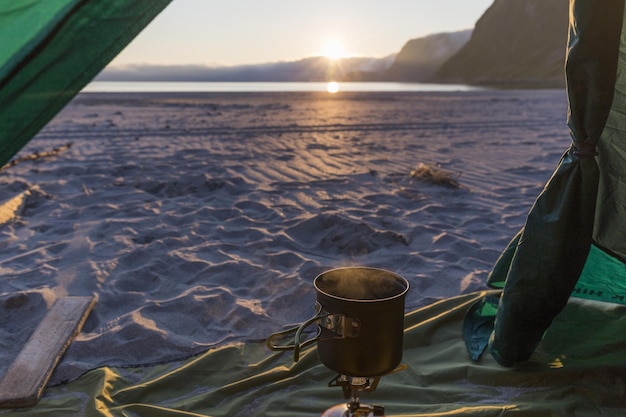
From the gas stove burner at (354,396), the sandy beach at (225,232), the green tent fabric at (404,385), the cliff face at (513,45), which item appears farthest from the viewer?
the cliff face at (513,45)

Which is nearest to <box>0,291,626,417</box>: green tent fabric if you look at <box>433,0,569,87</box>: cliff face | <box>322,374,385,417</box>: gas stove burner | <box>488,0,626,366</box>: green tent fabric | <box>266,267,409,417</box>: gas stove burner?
<box>488,0,626,366</box>: green tent fabric

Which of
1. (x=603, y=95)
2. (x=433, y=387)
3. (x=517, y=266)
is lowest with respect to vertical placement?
(x=433, y=387)

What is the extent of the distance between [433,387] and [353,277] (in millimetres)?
893

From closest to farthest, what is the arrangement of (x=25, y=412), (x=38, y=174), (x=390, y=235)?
(x=25, y=412)
(x=390, y=235)
(x=38, y=174)

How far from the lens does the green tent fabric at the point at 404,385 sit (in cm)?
210

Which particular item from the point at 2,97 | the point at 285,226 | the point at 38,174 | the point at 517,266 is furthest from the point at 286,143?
the point at 2,97

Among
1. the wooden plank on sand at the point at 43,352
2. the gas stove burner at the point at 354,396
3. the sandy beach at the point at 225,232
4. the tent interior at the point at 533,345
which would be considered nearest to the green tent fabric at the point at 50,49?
the gas stove burner at the point at 354,396

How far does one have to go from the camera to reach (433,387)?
228 centimetres

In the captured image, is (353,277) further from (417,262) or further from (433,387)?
(417,262)

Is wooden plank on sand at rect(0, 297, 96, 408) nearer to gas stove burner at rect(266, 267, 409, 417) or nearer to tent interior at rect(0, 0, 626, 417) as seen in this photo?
tent interior at rect(0, 0, 626, 417)

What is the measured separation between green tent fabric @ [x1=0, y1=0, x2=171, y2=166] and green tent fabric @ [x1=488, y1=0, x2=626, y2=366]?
1.46 m

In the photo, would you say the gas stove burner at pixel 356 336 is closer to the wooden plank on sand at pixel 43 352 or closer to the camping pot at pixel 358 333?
the camping pot at pixel 358 333

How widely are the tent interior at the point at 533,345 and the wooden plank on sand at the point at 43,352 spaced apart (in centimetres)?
8

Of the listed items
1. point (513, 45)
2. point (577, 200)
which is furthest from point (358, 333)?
point (513, 45)
